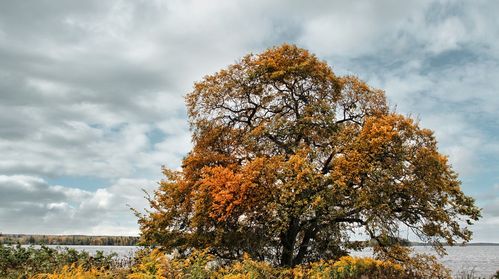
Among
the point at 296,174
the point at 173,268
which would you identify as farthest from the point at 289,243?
the point at 173,268

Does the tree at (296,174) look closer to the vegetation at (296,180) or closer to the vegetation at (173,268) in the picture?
the vegetation at (296,180)

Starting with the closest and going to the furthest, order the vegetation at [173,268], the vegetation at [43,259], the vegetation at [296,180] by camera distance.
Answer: the vegetation at [173,268] < the vegetation at [43,259] < the vegetation at [296,180]

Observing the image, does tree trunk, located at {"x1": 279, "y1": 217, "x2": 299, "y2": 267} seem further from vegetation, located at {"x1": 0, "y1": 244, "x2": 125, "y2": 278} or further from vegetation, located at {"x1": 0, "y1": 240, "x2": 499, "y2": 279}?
vegetation, located at {"x1": 0, "y1": 244, "x2": 125, "y2": 278}

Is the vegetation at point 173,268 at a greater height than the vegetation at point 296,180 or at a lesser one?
lesser

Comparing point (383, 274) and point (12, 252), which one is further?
point (12, 252)

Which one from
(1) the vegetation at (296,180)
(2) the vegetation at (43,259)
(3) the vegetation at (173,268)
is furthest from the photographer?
(1) the vegetation at (296,180)

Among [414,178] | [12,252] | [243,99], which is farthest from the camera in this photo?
[243,99]

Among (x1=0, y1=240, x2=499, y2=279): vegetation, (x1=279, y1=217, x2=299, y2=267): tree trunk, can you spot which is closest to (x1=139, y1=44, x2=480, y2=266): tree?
(x1=279, y1=217, x2=299, y2=267): tree trunk

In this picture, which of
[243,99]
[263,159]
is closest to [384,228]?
[263,159]

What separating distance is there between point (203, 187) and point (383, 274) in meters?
12.8

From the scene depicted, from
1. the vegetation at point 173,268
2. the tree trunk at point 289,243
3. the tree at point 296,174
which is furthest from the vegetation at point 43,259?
the tree trunk at point 289,243

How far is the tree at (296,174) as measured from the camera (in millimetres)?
21438

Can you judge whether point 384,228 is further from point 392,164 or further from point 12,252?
point 12,252

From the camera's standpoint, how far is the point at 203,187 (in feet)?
72.7
